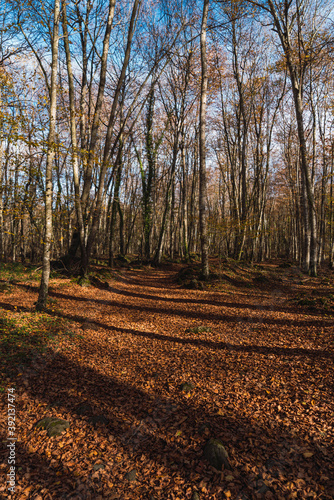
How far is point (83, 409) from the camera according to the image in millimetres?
3389

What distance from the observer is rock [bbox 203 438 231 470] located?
8.22 ft

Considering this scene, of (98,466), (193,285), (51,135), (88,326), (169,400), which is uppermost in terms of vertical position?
(51,135)

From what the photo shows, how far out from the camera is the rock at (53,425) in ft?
9.86

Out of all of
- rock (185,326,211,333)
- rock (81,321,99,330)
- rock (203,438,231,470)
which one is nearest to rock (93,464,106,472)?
rock (203,438,231,470)

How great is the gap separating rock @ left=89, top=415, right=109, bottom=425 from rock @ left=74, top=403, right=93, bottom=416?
12 centimetres

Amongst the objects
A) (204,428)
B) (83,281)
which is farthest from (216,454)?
(83,281)

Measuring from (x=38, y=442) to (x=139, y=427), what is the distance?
1161 millimetres

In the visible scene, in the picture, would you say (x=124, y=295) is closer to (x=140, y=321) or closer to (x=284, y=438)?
(x=140, y=321)

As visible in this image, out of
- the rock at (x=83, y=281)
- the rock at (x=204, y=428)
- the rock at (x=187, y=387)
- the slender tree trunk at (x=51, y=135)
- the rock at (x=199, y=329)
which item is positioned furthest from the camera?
the rock at (x=83, y=281)

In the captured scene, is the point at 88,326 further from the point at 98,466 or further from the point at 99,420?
the point at 98,466

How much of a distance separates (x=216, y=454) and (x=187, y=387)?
1260 mm

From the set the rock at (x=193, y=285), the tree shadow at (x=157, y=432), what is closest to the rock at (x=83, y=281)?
the rock at (x=193, y=285)

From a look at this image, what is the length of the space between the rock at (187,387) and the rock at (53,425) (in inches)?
64.4

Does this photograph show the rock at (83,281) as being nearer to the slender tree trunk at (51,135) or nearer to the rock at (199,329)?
the slender tree trunk at (51,135)
